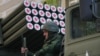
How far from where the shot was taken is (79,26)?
17.8 ft

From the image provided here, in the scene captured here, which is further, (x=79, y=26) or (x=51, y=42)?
(x=51, y=42)

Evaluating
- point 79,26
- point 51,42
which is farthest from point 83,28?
point 51,42

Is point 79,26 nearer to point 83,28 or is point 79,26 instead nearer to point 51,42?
point 83,28

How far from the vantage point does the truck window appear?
5.17 m

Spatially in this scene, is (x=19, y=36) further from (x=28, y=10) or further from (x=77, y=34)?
(x=77, y=34)

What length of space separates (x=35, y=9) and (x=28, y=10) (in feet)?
0.86

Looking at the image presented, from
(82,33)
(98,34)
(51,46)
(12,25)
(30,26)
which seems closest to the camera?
(98,34)

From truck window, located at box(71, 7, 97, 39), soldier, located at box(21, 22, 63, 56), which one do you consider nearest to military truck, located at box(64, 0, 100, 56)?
truck window, located at box(71, 7, 97, 39)

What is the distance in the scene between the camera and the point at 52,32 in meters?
6.67

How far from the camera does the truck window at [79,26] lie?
204 inches

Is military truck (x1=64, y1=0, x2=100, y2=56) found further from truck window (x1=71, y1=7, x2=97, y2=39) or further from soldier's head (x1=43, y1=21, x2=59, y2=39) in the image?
soldier's head (x1=43, y1=21, x2=59, y2=39)

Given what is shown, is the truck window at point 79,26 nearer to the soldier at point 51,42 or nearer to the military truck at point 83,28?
the military truck at point 83,28

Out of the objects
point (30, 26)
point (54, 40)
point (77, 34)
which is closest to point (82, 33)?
point (77, 34)

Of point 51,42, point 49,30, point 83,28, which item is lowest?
point 51,42
